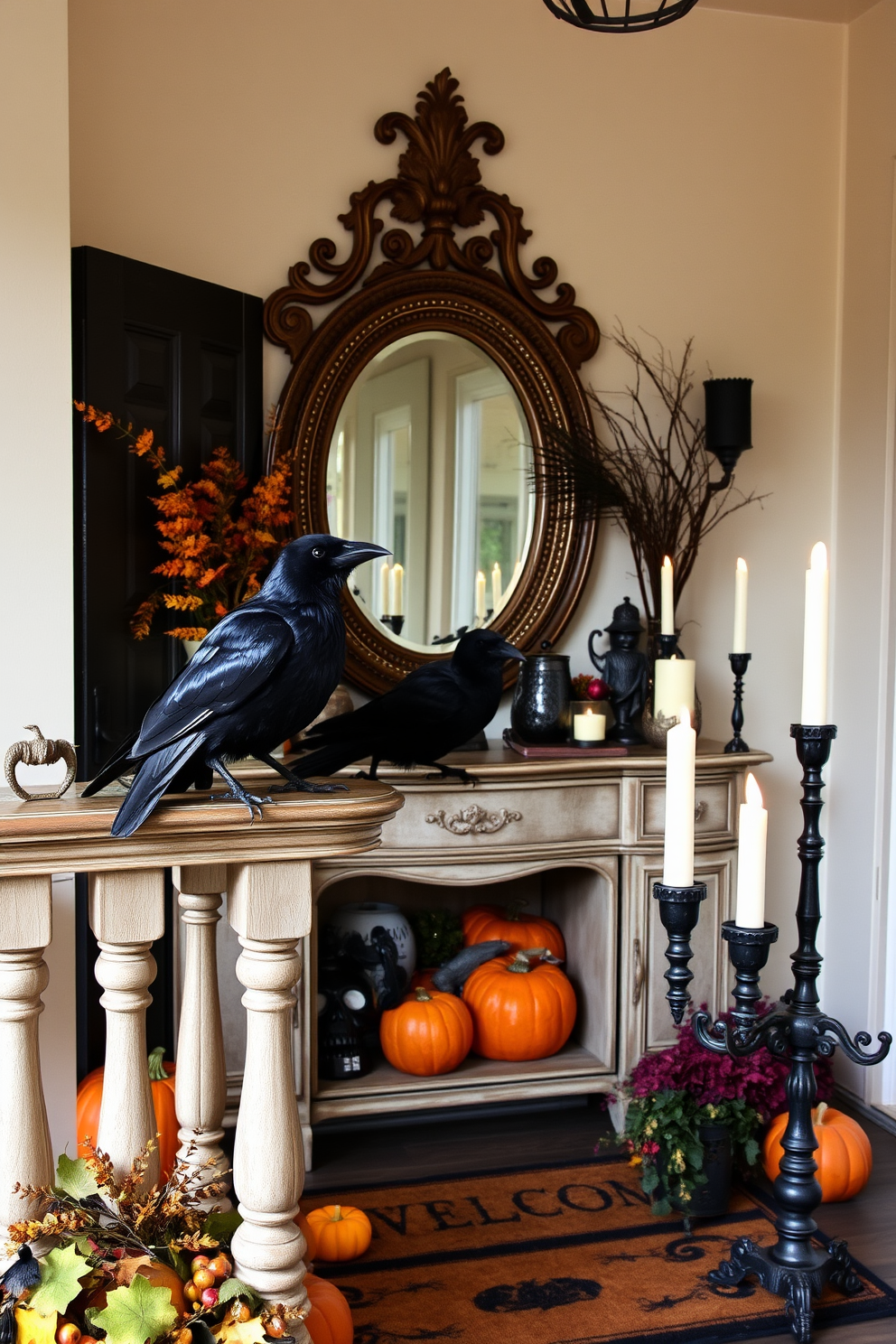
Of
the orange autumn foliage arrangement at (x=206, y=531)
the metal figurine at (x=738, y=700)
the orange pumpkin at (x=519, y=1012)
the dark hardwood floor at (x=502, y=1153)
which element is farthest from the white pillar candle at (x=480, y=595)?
the dark hardwood floor at (x=502, y=1153)

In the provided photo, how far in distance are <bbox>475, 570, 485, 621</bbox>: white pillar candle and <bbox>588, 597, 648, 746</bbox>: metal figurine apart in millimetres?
320

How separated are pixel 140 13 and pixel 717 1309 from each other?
3160 millimetres

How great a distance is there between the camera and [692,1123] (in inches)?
97.7

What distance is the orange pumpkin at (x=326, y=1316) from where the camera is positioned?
167 centimetres

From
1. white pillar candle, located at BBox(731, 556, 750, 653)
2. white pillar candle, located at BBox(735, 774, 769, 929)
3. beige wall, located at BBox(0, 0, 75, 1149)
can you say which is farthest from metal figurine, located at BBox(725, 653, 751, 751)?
beige wall, located at BBox(0, 0, 75, 1149)

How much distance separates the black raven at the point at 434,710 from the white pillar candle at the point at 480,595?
2.40 feet

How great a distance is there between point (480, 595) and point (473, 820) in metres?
0.72

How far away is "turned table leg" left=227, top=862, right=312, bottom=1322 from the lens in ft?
4.90

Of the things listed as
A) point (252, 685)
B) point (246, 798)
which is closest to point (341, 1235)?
point (246, 798)

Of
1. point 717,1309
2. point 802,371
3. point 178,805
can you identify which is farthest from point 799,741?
point 802,371

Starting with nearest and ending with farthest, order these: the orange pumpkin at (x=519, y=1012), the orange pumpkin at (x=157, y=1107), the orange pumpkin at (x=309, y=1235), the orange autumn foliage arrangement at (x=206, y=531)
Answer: the orange pumpkin at (x=309, y=1235) → the orange pumpkin at (x=157, y=1107) → the orange autumn foliage arrangement at (x=206, y=531) → the orange pumpkin at (x=519, y=1012)

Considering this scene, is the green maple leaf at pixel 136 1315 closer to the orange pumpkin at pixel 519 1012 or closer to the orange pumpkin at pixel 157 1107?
the orange pumpkin at pixel 157 1107

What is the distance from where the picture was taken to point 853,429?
11.3ft

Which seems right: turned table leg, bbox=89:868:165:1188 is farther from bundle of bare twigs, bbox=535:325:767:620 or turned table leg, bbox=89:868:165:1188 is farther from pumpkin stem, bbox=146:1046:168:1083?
bundle of bare twigs, bbox=535:325:767:620
